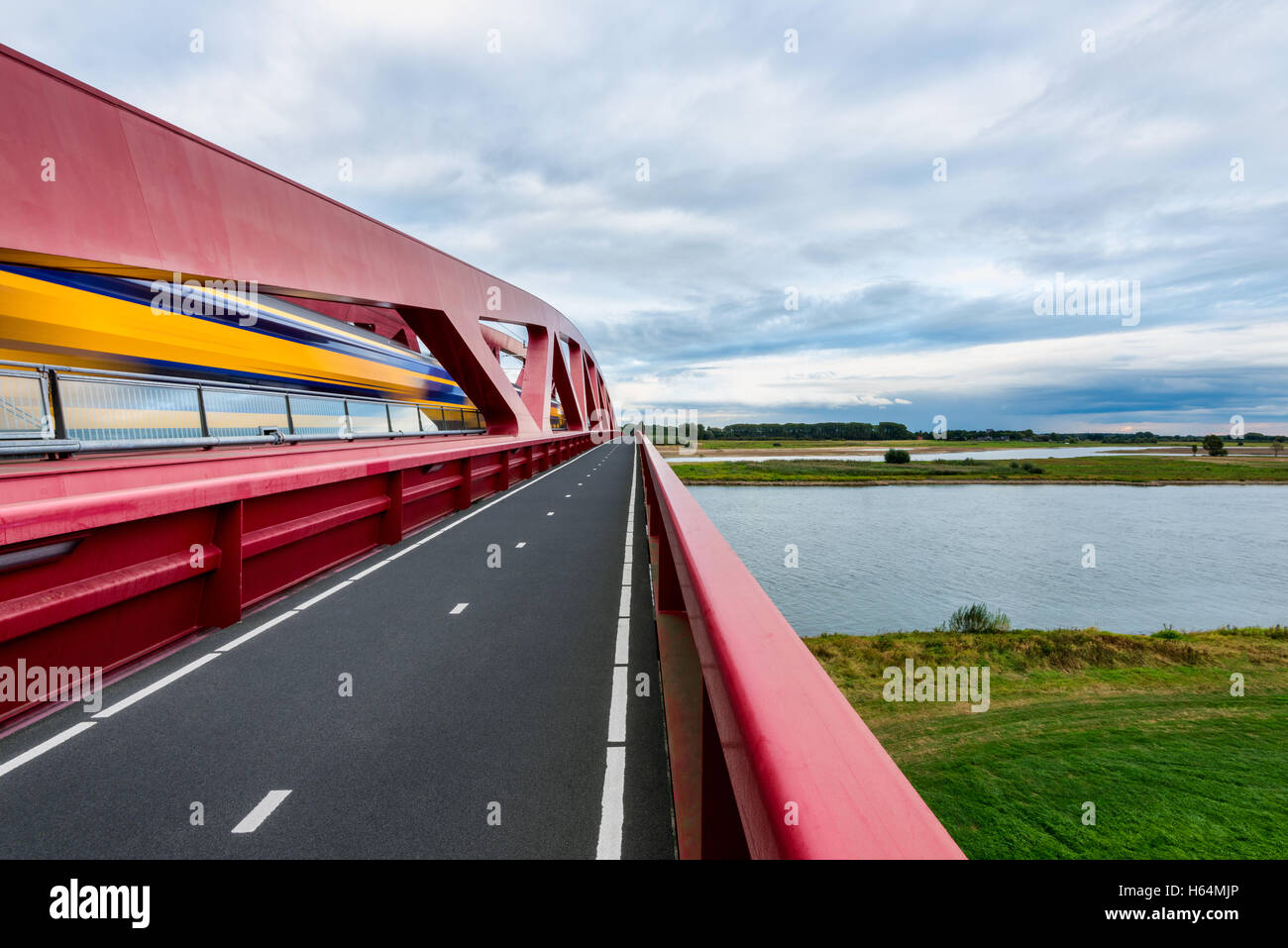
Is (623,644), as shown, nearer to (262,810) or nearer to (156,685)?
(262,810)

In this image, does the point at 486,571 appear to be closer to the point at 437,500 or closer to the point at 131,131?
the point at 437,500

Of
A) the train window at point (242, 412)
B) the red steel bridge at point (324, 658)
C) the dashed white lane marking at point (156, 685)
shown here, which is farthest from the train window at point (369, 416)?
the dashed white lane marking at point (156, 685)

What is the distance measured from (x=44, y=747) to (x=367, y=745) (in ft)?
5.88

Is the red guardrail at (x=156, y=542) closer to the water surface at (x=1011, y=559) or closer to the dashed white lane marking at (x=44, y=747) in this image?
the dashed white lane marking at (x=44, y=747)

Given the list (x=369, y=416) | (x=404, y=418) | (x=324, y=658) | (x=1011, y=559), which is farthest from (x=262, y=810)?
(x=1011, y=559)

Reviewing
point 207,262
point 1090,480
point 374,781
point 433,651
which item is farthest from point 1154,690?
point 1090,480

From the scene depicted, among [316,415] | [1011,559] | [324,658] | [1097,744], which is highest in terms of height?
[316,415]

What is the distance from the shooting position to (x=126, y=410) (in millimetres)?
10328

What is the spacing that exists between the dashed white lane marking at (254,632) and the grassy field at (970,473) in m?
71.5

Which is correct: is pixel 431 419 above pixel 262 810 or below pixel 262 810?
above

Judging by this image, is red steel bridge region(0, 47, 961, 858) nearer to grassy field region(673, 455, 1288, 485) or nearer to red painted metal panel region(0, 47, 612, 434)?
red painted metal panel region(0, 47, 612, 434)

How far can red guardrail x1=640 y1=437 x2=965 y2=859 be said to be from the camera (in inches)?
38.7

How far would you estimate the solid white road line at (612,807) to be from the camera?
2.71m
